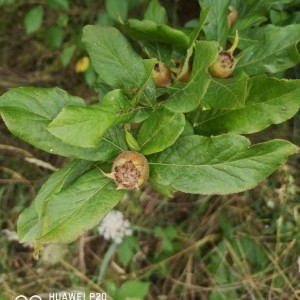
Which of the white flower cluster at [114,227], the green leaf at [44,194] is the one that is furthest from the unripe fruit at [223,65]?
the white flower cluster at [114,227]

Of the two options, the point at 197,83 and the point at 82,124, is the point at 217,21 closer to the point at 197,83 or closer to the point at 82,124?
the point at 197,83

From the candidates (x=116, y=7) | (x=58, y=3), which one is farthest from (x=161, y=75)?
(x=58, y=3)

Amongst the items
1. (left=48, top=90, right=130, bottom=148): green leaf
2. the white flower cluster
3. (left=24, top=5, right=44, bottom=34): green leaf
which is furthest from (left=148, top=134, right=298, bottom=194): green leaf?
Result: (left=24, top=5, right=44, bottom=34): green leaf

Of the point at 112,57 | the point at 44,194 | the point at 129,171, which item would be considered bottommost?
the point at 44,194

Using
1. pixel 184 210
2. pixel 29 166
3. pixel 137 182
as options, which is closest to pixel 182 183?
pixel 137 182

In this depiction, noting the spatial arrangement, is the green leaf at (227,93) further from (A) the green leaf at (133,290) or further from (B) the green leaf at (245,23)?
(A) the green leaf at (133,290)

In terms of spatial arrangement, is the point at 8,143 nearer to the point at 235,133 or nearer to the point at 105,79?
the point at 105,79

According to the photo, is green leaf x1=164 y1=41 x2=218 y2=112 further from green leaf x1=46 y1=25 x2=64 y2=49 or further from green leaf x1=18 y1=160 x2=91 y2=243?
green leaf x1=46 y1=25 x2=64 y2=49
